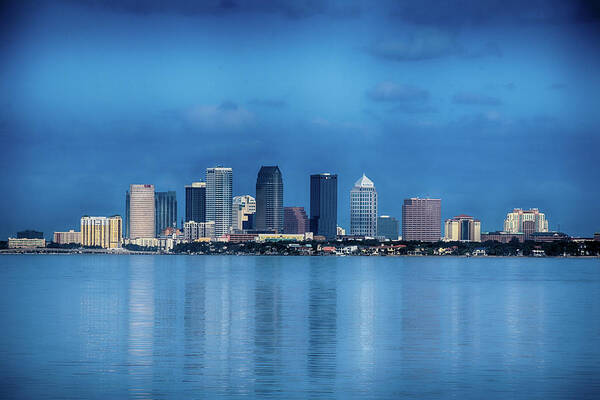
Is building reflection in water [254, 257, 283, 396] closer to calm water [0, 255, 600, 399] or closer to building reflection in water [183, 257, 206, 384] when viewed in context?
calm water [0, 255, 600, 399]

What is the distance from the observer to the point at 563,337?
38938 mm

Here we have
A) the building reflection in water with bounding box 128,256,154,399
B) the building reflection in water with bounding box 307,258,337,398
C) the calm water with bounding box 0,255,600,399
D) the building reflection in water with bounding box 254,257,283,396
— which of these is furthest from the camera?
the building reflection in water with bounding box 307,258,337,398

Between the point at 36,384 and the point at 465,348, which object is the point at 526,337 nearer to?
the point at 465,348

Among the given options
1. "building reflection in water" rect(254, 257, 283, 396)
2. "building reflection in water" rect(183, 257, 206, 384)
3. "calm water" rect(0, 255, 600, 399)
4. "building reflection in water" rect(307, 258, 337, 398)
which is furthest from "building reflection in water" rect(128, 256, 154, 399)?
"building reflection in water" rect(307, 258, 337, 398)

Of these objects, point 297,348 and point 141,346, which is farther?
point 141,346

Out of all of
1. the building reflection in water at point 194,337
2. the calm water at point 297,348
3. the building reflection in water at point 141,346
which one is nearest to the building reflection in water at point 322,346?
the calm water at point 297,348

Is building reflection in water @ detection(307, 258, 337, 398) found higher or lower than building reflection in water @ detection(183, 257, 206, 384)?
lower

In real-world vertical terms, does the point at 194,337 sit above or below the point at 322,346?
above

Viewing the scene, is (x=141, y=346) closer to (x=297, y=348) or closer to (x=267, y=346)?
(x=267, y=346)

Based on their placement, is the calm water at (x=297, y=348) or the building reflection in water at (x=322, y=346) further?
the building reflection in water at (x=322, y=346)

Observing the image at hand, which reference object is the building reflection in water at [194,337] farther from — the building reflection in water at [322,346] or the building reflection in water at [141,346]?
the building reflection in water at [322,346]

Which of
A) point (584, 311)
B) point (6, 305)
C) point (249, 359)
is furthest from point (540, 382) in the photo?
point (6, 305)

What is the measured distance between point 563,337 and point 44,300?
3666 cm

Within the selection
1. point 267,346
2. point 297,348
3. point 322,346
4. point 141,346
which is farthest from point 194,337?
point 322,346
